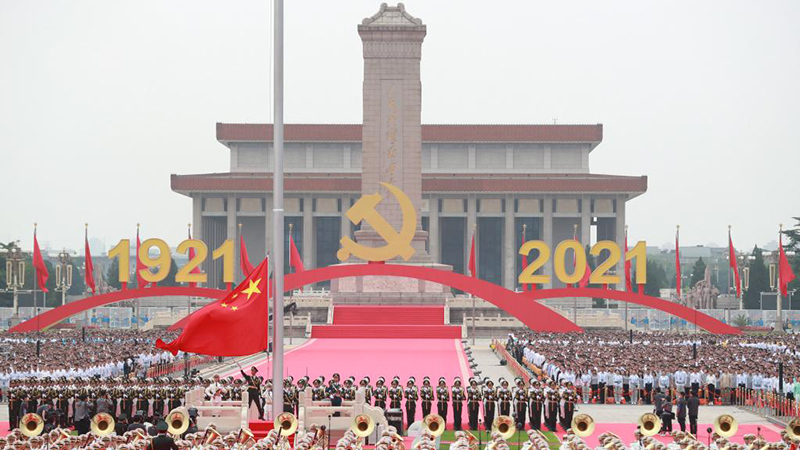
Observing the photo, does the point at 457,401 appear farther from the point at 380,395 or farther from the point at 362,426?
the point at 362,426

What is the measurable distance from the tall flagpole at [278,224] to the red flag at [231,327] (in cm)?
28

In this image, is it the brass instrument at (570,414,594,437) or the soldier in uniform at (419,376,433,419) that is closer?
the brass instrument at (570,414,594,437)

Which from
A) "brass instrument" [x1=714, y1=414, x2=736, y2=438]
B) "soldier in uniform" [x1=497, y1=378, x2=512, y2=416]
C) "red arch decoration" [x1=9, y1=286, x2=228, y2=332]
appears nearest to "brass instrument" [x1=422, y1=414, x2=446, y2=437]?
"brass instrument" [x1=714, y1=414, x2=736, y2=438]

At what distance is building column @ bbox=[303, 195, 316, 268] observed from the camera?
99000 mm

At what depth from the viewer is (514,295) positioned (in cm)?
Answer: 5006

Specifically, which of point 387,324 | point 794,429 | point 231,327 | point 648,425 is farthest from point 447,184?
point 794,429

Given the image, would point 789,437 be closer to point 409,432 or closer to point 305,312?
point 409,432

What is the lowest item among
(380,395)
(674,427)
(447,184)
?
(674,427)

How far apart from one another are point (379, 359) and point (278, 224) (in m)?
24.5

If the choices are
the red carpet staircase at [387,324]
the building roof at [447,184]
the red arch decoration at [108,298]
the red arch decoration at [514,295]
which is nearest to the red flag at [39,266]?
the red arch decoration at [108,298]

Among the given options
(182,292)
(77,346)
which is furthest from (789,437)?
(182,292)

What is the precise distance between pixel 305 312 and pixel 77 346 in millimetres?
24314

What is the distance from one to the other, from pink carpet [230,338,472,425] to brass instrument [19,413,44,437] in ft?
40.3

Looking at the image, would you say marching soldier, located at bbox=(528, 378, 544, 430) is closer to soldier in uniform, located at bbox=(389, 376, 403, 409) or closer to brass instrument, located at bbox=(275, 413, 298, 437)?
soldier in uniform, located at bbox=(389, 376, 403, 409)
